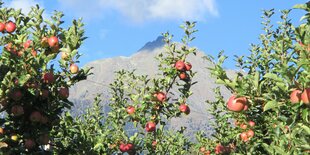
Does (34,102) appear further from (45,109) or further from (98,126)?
(98,126)

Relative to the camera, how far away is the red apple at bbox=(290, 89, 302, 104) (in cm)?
401

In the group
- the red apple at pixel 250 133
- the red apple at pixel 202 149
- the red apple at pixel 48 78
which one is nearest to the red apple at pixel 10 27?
the red apple at pixel 48 78

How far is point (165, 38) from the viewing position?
10.6 metres

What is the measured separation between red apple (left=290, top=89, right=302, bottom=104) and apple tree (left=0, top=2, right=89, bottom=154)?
13.1ft

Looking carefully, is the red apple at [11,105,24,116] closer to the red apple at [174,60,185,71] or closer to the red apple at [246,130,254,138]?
the red apple at [174,60,185,71]

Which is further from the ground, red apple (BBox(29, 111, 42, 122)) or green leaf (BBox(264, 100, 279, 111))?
red apple (BBox(29, 111, 42, 122))

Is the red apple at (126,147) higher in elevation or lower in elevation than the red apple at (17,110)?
higher

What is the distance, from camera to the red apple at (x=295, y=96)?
4005 millimetres


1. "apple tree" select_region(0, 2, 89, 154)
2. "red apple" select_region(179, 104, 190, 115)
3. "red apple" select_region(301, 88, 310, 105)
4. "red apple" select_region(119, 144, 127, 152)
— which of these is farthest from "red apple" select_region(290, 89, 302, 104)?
"red apple" select_region(119, 144, 127, 152)

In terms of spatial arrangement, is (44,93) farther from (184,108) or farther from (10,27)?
(184,108)

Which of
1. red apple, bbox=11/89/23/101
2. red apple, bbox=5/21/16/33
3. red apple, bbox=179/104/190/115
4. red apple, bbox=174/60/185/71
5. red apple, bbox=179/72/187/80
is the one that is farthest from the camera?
red apple, bbox=179/104/190/115

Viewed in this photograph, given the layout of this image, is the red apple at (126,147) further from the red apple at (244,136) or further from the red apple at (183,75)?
the red apple at (244,136)

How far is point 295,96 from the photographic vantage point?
13.2 feet

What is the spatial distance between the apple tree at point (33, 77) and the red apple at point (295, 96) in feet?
13.1
